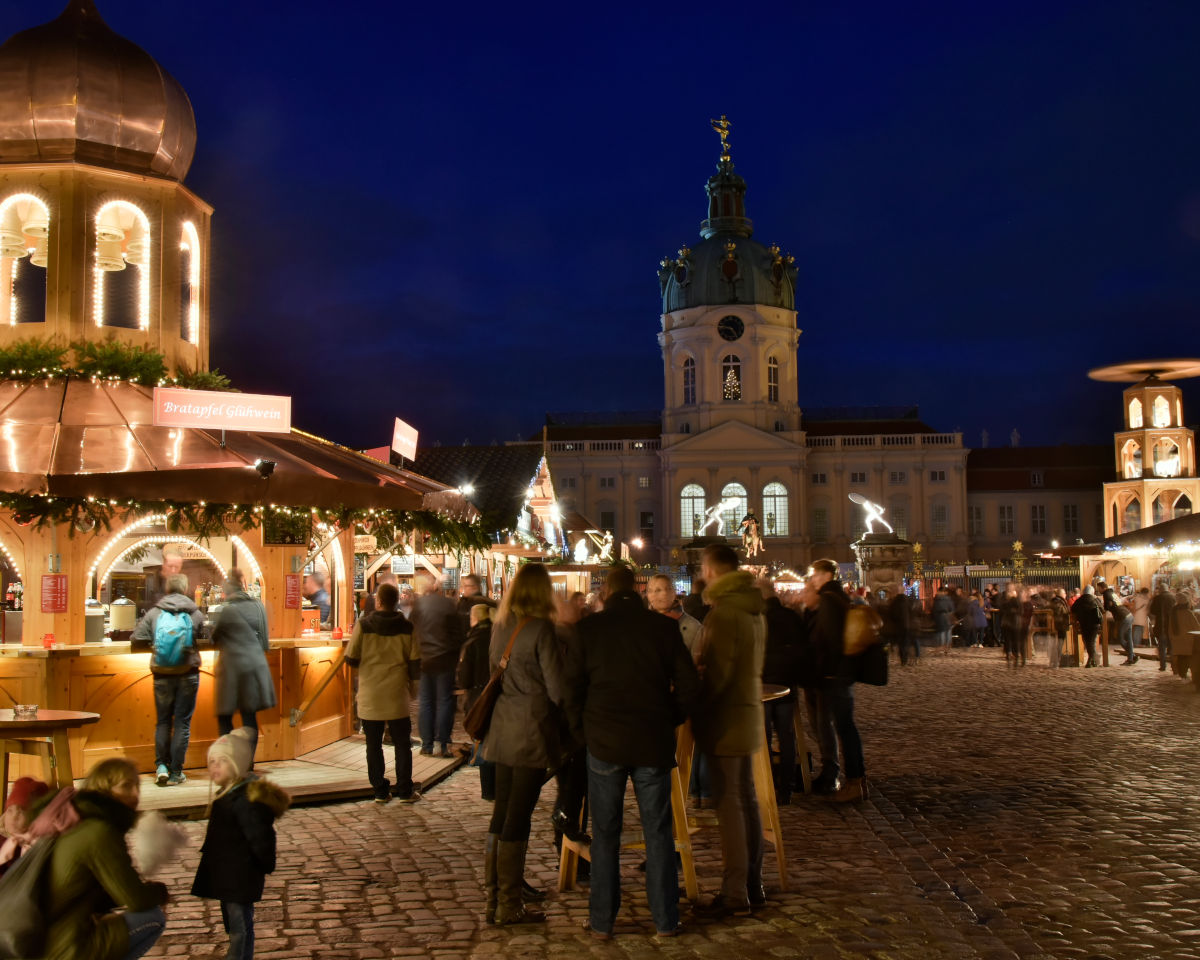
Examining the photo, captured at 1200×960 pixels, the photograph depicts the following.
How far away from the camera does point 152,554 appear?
17.5 meters

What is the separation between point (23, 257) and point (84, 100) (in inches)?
64.6

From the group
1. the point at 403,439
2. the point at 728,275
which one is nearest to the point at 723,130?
the point at 728,275

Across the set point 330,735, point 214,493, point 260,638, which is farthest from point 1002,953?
point 330,735

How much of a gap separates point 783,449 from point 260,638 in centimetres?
6674

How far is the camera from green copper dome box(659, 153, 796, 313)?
7581 cm

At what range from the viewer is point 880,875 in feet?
22.1

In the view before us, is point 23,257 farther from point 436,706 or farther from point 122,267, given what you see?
point 436,706

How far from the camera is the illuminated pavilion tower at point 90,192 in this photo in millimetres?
11578

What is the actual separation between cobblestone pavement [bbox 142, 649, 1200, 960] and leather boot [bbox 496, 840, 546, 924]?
0.08 m

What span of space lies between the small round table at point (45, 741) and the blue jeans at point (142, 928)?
126 inches

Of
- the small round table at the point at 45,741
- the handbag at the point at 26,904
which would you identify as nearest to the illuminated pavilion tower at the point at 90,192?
the small round table at the point at 45,741

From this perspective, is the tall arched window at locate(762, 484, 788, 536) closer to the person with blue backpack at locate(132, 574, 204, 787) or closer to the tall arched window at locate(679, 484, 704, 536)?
the tall arched window at locate(679, 484, 704, 536)

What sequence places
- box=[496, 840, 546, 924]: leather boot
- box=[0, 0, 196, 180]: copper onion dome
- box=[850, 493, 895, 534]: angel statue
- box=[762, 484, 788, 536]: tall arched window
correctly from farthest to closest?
box=[762, 484, 788, 536]: tall arched window < box=[850, 493, 895, 534]: angel statue < box=[0, 0, 196, 180]: copper onion dome < box=[496, 840, 546, 924]: leather boot

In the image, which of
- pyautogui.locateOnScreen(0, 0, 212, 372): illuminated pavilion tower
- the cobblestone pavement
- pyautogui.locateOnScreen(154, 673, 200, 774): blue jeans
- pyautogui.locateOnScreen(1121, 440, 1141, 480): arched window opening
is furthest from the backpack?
pyautogui.locateOnScreen(1121, 440, 1141, 480): arched window opening
